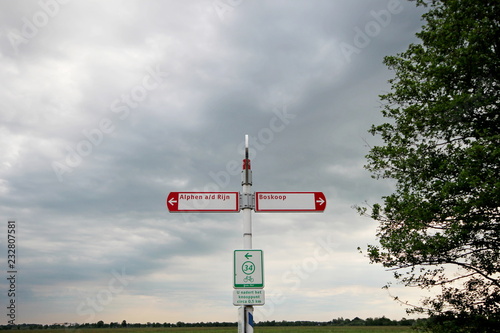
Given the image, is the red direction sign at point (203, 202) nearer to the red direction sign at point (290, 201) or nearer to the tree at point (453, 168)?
the red direction sign at point (290, 201)

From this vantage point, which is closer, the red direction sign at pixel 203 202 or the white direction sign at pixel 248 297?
the white direction sign at pixel 248 297

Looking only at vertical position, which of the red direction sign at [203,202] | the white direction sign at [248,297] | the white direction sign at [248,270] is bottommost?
the white direction sign at [248,297]

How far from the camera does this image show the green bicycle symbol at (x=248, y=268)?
8094 mm

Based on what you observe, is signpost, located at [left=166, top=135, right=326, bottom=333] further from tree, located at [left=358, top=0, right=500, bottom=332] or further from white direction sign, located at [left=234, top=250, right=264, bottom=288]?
tree, located at [left=358, top=0, right=500, bottom=332]

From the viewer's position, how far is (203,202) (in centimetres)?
865

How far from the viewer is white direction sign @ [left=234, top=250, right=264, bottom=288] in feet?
26.5

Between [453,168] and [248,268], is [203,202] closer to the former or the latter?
[248,268]

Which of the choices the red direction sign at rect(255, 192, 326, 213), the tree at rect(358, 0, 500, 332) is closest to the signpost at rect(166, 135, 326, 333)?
the red direction sign at rect(255, 192, 326, 213)

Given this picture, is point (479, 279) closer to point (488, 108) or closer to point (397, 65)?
point (488, 108)

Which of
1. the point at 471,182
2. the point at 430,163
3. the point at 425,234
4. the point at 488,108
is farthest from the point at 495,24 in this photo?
the point at 425,234

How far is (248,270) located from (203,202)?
1.74 metres

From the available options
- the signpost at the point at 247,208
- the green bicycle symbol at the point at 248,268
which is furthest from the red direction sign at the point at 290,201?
the green bicycle symbol at the point at 248,268

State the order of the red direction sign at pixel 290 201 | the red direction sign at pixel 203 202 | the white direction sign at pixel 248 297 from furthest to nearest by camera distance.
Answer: the red direction sign at pixel 290 201 → the red direction sign at pixel 203 202 → the white direction sign at pixel 248 297

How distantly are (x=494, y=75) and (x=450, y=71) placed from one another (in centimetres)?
136
